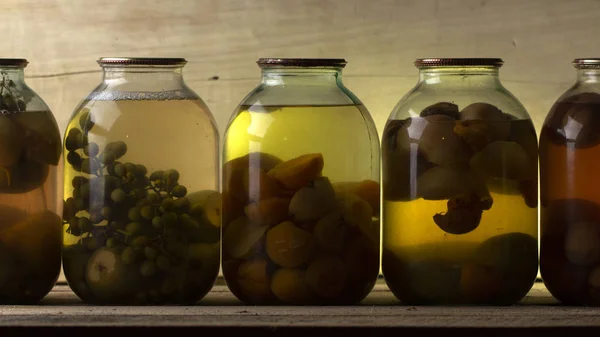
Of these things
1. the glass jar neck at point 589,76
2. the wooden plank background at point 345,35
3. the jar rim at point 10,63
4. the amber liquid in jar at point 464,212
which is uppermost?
the wooden plank background at point 345,35

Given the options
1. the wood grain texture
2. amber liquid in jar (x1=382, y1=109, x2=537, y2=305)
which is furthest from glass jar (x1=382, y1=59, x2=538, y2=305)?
the wood grain texture

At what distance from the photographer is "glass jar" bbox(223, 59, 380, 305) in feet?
2.94

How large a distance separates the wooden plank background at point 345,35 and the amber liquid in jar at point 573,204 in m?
0.14

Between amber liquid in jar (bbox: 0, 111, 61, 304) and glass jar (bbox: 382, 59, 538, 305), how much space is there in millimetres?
318

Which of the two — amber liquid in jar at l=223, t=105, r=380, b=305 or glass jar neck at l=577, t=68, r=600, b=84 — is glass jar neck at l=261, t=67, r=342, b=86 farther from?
glass jar neck at l=577, t=68, r=600, b=84

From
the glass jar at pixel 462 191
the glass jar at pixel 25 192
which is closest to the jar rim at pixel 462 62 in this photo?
the glass jar at pixel 462 191

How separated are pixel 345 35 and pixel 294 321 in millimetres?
375

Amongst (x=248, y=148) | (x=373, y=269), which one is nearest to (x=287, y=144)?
(x=248, y=148)

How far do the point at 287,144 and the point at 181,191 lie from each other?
0.35 ft

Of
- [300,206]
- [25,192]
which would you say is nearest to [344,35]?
[300,206]

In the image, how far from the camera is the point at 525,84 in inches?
42.4

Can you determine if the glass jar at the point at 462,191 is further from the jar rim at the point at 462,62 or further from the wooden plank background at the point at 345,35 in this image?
the wooden plank background at the point at 345,35

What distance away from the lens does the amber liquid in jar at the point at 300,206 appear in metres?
0.90

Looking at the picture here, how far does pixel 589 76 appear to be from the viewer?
95 cm
